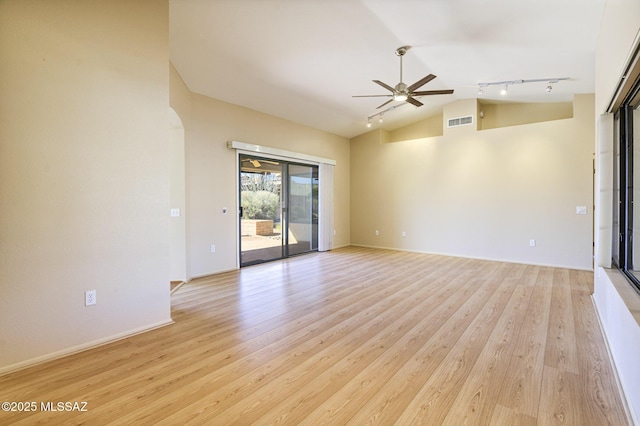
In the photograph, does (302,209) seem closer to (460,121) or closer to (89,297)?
(460,121)

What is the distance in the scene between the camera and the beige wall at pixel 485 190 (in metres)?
5.44

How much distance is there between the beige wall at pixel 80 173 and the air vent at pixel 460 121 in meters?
5.81

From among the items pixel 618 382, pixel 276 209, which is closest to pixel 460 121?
pixel 276 209

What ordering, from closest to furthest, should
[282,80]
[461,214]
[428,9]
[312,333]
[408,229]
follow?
1. [312,333]
2. [428,9]
3. [282,80]
4. [461,214]
5. [408,229]

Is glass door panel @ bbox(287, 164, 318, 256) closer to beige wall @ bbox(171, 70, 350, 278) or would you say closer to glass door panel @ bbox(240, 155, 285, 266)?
glass door panel @ bbox(240, 155, 285, 266)

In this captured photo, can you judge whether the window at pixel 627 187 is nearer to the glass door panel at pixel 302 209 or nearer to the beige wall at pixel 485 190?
the beige wall at pixel 485 190

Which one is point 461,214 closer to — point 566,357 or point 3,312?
point 566,357

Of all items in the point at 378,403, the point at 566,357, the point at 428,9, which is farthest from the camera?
the point at 428,9

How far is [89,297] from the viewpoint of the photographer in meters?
2.58

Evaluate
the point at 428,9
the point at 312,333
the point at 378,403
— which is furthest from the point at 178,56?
the point at 378,403

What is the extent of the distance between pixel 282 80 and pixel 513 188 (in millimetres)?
4942

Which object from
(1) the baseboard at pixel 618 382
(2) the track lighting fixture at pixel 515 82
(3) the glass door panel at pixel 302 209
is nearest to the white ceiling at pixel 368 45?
(2) the track lighting fixture at pixel 515 82

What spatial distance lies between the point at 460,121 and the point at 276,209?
176 inches

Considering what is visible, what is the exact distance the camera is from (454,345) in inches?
103
